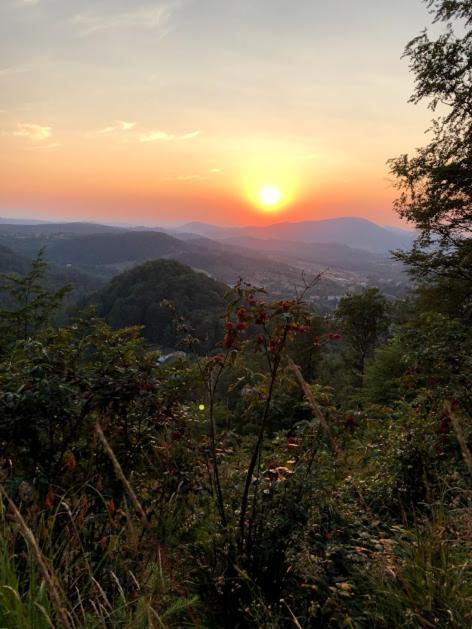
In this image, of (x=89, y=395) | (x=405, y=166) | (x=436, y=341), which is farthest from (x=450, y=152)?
(x=89, y=395)

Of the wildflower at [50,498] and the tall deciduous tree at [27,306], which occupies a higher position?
the wildflower at [50,498]

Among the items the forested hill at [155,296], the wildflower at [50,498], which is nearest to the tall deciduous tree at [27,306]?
the wildflower at [50,498]

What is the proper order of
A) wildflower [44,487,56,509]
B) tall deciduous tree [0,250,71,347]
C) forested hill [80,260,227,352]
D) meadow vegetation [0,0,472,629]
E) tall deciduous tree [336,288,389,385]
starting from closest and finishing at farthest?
meadow vegetation [0,0,472,629]
wildflower [44,487,56,509]
tall deciduous tree [0,250,71,347]
tall deciduous tree [336,288,389,385]
forested hill [80,260,227,352]

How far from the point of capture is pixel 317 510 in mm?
3268

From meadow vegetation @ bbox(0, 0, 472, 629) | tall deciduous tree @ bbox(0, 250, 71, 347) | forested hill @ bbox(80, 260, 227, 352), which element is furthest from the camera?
forested hill @ bbox(80, 260, 227, 352)

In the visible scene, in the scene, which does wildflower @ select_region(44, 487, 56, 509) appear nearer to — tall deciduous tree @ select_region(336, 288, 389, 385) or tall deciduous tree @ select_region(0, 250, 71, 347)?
tall deciduous tree @ select_region(0, 250, 71, 347)

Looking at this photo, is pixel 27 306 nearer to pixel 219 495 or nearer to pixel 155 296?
pixel 219 495

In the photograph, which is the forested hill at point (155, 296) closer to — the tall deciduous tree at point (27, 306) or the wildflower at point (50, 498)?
the tall deciduous tree at point (27, 306)

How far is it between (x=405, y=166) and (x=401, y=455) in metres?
14.0

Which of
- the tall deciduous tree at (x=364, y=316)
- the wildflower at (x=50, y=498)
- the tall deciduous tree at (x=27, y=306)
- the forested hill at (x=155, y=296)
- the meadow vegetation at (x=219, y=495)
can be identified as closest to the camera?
the meadow vegetation at (x=219, y=495)

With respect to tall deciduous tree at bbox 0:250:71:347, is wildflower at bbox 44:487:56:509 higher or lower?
higher

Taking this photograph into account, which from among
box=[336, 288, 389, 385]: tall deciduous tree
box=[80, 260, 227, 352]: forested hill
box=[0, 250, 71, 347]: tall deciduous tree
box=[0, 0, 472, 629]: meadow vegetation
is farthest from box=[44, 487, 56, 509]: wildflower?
box=[80, 260, 227, 352]: forested hill

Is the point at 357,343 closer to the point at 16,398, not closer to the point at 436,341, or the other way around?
the point at 436,341

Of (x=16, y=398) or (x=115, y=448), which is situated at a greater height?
(x=16, y=398)
